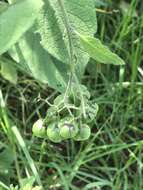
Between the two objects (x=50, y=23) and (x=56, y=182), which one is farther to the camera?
(x=56, y=182)

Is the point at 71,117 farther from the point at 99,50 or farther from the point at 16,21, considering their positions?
the point at 16,21

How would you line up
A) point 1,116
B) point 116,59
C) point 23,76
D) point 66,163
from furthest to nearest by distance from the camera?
point 23,76 < point 66,163 < point 1,116 < point 116,59

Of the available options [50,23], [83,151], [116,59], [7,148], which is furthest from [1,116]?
[116,59]

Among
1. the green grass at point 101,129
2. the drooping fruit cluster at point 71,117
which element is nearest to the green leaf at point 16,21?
the drooping fruit cluster at point 71,117

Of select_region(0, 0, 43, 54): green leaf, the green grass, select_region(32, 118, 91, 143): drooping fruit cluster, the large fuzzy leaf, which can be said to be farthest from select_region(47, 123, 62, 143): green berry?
the green grass

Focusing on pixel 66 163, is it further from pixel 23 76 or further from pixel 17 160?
pixel 23 76

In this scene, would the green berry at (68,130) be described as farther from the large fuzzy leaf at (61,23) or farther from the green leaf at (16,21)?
the green leaf at (16,21)
